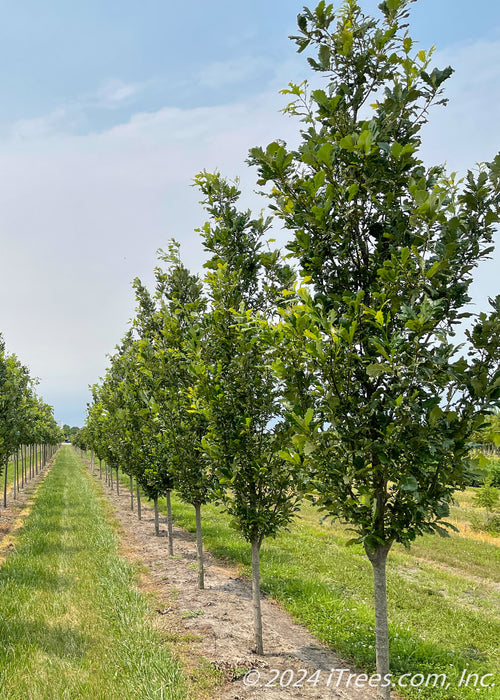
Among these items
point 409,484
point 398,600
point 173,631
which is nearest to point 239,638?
point 173,631

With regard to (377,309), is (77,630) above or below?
below

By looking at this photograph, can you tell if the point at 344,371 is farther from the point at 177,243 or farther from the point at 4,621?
the point at 177,243

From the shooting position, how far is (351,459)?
417cm

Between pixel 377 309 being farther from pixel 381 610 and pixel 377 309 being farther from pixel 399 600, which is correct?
pixel 399 600

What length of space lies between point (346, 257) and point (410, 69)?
1936mm

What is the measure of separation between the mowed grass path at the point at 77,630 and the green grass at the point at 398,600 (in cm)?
319

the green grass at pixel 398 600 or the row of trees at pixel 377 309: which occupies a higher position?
the row of trees at pixel 377 309

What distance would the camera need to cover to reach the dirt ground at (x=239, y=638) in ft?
18.9

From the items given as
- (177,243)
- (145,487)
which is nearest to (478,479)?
(177,243)

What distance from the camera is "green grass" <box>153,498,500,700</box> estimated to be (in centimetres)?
685

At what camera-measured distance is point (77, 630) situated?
6855 millimetres

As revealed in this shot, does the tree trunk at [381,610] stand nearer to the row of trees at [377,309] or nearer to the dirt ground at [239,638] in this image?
the row of trees at [377,309]

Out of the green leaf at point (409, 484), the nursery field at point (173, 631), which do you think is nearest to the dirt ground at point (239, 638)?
the nursery field at point (173, 631)

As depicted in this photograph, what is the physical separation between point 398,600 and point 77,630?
724 centimetres
